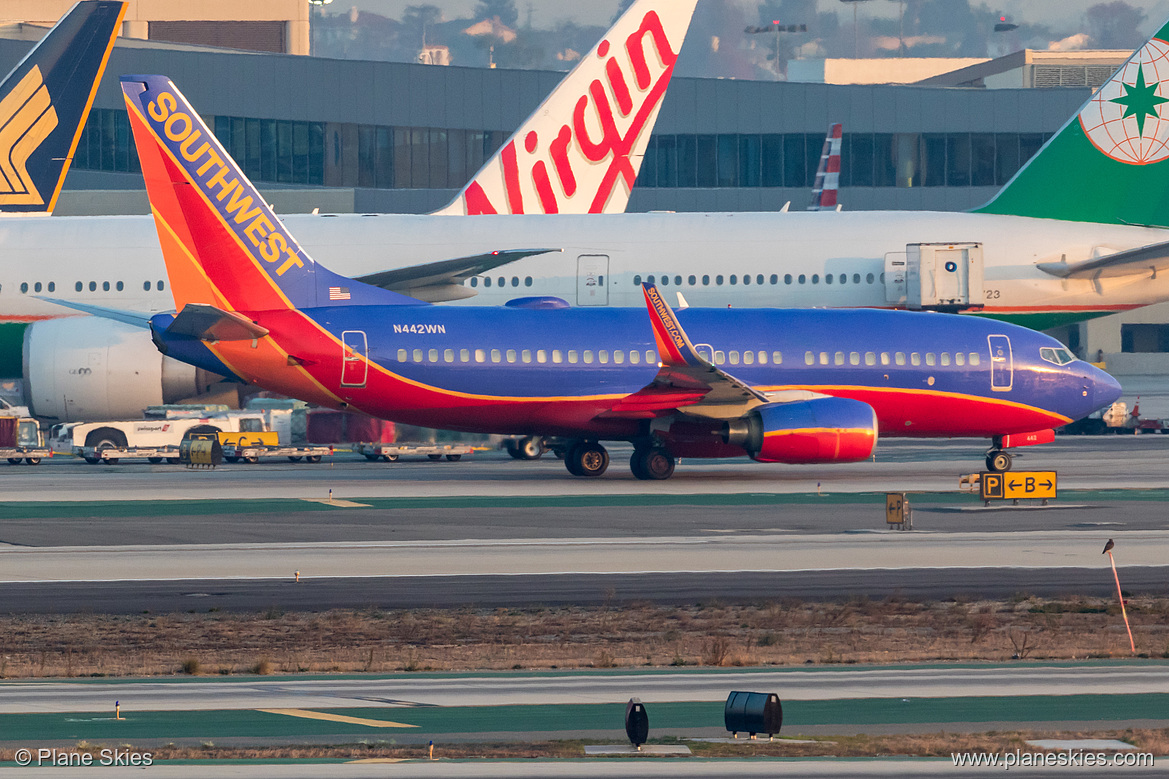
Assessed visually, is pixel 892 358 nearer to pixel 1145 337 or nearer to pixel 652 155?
pixel 1145 337

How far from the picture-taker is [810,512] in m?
29.1

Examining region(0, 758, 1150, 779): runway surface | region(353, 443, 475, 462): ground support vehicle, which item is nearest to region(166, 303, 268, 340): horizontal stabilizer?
region(353, 443, 475, 462): ground support vehicle

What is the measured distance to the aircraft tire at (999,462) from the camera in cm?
3516

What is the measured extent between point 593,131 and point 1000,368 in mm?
18584

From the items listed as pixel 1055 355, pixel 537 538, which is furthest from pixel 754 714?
pixel 1055 355

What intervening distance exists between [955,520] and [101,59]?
1357 inches

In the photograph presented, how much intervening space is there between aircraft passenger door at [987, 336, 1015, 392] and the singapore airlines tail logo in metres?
30.1

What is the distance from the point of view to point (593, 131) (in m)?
50.2

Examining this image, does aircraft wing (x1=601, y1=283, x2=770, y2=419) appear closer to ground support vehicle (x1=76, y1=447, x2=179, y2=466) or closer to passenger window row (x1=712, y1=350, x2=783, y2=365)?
passenger window row (x1=712, y1=350, x2=783, y2=365)

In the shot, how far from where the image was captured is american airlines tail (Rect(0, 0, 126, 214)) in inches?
1964

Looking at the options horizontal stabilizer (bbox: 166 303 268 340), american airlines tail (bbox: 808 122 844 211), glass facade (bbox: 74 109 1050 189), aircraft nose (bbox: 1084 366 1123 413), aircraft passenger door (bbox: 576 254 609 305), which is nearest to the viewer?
horizontal stabilizer (bbox: 166 303 268 340)

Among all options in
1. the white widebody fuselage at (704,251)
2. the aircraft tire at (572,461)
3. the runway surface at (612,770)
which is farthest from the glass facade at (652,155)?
the runway surface at (612,770)

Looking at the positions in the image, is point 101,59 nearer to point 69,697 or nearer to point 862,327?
point 862,327

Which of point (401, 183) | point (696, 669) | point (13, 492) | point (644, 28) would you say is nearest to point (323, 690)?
point (696, 669)
